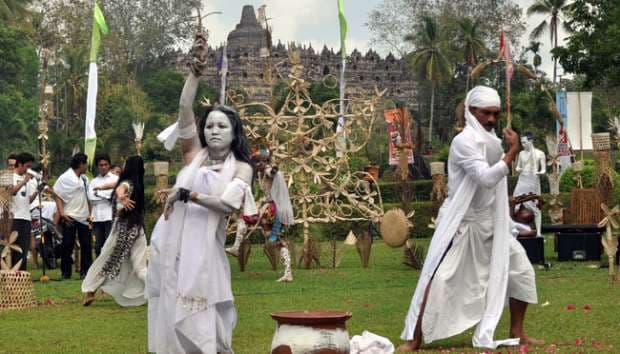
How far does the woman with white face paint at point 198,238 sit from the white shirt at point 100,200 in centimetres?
890

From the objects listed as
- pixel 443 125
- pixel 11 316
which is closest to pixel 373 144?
pixel 443 125

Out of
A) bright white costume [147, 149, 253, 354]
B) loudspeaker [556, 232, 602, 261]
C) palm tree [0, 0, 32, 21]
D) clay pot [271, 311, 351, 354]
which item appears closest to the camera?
clay pot [271, 311, 351, 354]

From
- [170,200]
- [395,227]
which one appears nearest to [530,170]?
[395,227]

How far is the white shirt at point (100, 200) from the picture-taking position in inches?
657

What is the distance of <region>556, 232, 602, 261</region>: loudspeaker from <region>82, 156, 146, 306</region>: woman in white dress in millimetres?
7293

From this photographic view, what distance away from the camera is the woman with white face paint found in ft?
24.5

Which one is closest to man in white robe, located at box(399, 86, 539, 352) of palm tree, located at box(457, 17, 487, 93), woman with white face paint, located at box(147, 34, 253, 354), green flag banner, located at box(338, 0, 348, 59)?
woman with white face paint, located at box(147, 34, 253, 354)

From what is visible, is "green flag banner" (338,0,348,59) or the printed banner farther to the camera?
"green flag banner" (338,0,348,59)

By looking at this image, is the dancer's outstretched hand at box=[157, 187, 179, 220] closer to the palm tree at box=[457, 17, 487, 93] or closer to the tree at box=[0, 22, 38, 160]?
the tree at box=[0, 22, 38, 160]

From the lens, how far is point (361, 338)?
315 inches

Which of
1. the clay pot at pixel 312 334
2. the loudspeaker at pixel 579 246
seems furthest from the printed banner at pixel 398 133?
the clay pot at pixel 312 334

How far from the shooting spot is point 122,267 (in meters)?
13.2

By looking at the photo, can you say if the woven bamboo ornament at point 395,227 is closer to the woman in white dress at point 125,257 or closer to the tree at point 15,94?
the woman in white dress at point 125,257

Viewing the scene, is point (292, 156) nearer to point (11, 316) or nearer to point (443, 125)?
point (11, 316)
